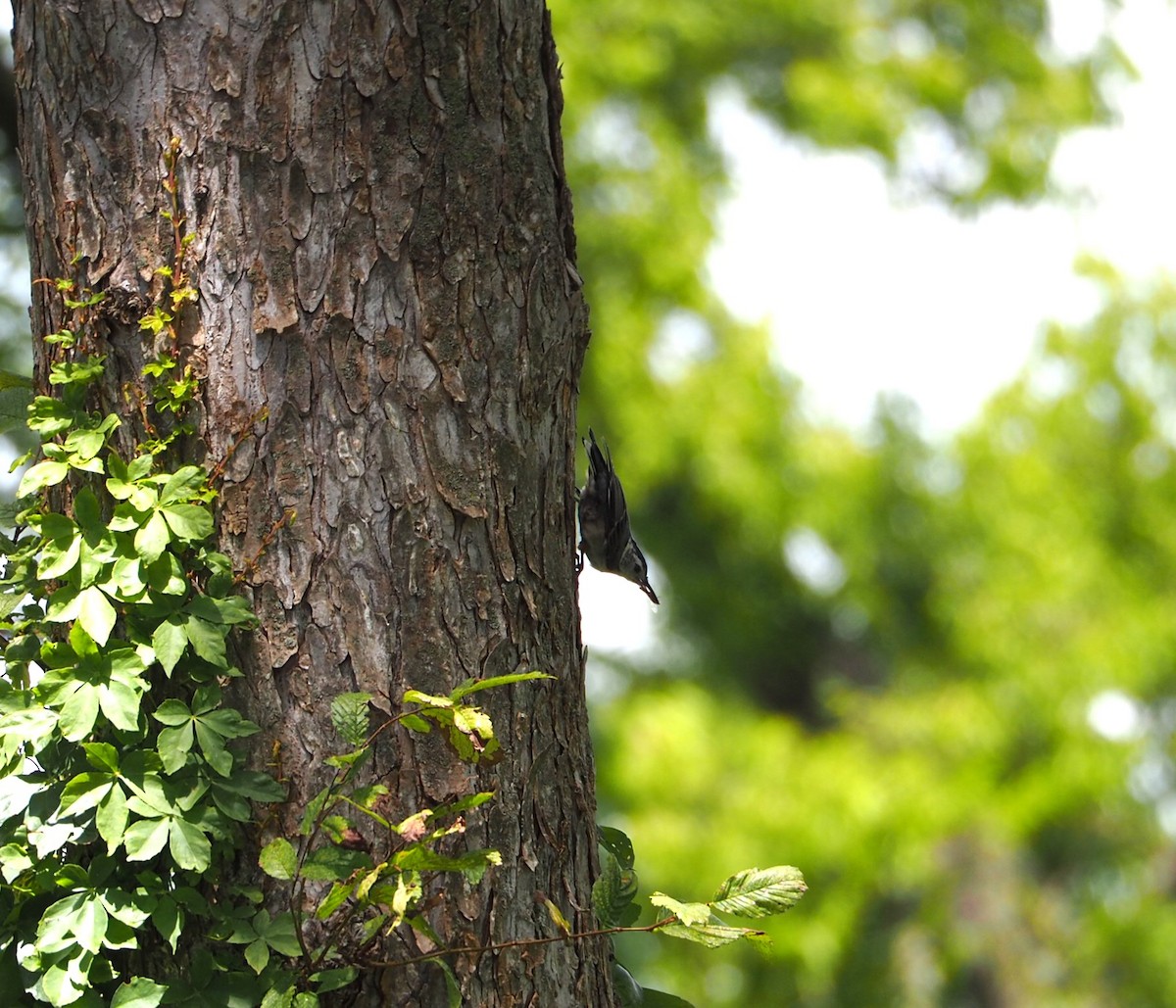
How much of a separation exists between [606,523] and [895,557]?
27.0 feet

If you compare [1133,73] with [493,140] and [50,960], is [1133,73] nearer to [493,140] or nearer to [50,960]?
[493,140]

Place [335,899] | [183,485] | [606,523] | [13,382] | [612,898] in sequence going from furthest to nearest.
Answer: [606,523] < [13,382] < [612,898] < [183,485] < [335,899]

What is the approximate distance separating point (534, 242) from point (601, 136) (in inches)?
321

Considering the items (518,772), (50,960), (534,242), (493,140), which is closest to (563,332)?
(534,242)

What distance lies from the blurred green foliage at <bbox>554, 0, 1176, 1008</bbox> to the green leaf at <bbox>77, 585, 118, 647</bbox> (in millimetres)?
7662

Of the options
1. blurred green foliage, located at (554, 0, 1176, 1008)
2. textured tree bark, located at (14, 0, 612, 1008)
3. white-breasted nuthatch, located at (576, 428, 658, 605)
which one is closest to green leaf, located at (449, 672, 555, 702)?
textured tree bark, located at (14, 0, 612, 1008)

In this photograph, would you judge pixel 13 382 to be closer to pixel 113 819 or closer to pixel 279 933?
pixel 113 819

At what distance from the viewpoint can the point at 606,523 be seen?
3115 millimetres

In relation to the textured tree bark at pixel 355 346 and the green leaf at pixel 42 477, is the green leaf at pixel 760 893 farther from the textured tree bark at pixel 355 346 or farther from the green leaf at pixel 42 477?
the green leaf at pixel 42 477

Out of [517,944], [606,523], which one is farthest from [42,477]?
[606,523]

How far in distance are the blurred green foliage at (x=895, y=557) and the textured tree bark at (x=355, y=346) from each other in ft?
24.2

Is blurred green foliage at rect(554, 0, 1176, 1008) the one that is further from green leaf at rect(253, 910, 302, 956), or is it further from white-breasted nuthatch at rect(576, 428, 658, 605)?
green leaf at rect(253, 910, 302, 956)

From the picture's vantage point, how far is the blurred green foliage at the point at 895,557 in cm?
957

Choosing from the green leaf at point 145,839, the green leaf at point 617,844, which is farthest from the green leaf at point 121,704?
the green leaf at point 617,844
